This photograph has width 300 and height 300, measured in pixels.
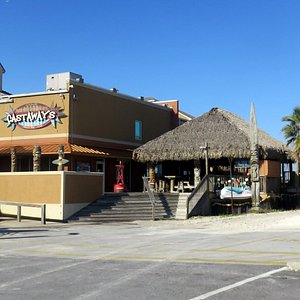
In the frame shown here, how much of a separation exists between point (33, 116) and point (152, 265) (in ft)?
68.3

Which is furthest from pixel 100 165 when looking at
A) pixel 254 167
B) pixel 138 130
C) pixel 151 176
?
pixel 254 167

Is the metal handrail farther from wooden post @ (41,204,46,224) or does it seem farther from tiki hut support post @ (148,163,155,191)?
wooden post @ (41,204,46,224)

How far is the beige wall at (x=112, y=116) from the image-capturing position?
28719 mm

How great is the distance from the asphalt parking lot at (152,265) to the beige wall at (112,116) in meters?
12.7

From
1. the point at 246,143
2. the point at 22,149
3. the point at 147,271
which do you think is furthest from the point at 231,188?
the point at 147,271

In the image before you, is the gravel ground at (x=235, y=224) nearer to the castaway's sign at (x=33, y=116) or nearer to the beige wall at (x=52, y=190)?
the beige wall at (x=52, y=190)

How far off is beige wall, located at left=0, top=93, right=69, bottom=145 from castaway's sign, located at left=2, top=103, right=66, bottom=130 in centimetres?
19

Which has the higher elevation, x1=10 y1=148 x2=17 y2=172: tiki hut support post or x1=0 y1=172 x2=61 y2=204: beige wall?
x1=10 y1=148 x2=17 y2=172: tiki hut support post

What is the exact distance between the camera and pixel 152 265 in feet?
32.4

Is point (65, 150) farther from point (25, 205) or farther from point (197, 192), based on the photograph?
point (197, 192)

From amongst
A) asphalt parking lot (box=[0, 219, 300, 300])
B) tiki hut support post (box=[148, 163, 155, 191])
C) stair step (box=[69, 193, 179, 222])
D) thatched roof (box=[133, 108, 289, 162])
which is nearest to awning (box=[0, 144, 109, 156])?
thatched roof (box=[133, 108, 289, 162])

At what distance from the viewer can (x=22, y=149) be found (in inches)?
1127

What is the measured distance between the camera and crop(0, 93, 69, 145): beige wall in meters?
28.0

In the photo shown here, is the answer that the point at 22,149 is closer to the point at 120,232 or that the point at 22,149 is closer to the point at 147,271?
the point at 120,232
